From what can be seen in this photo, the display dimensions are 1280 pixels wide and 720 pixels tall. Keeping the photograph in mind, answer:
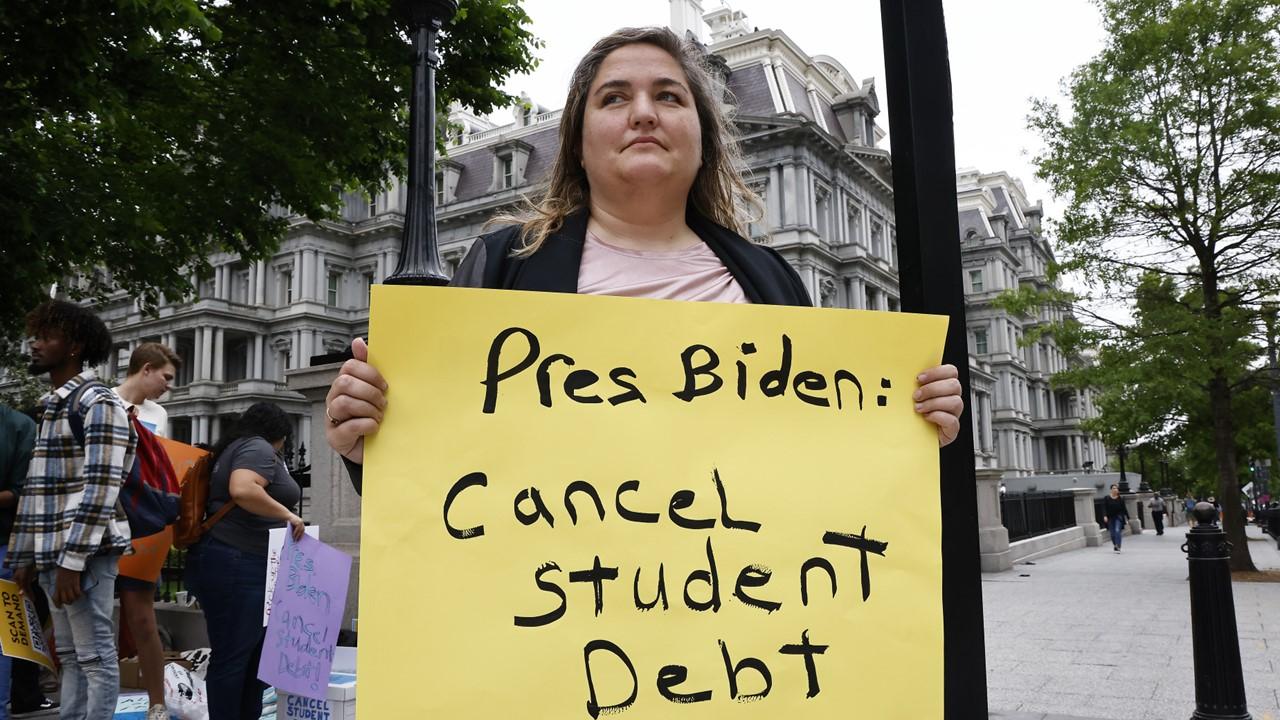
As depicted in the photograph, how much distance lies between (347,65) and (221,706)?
298 inches

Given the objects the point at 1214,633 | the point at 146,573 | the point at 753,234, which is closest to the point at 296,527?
the point at 146,573

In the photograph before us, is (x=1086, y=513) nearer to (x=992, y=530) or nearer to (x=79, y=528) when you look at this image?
(x=992, y=530)

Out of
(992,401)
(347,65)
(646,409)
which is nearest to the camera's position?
(646,409)

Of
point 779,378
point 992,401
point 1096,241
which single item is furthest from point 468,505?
point 992,401

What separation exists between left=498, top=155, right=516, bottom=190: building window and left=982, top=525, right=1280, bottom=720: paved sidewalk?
37693 mm

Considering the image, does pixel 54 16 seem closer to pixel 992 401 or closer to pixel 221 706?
pixel 221 706

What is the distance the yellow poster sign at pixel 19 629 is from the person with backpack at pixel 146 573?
44 centimetres

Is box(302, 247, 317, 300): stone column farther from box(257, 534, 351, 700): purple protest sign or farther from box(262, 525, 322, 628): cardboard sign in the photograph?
box(257, 534, 351, 700): purple protest sign

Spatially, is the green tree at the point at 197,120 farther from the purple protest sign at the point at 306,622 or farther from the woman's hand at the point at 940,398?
the woman's hand at the point at 940,398

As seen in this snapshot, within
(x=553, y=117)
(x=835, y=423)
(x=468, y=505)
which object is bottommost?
(x=468, y=505)

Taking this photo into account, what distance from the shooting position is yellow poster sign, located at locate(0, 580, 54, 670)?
409cm

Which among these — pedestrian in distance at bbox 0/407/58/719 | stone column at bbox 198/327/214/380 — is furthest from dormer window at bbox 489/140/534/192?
pedestrian in distance at bbox 0/407/58/719

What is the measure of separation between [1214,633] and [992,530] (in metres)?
12.0

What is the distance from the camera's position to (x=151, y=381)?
16.7 feet
